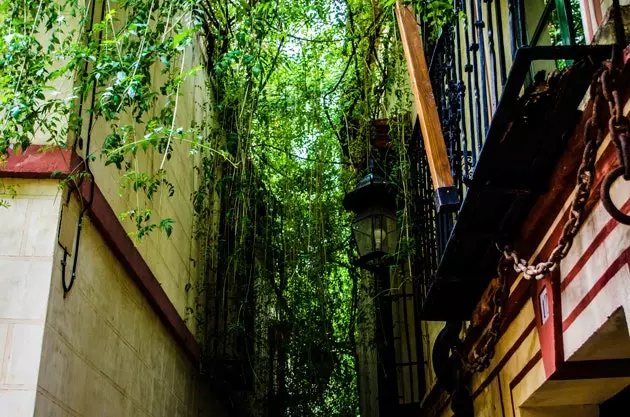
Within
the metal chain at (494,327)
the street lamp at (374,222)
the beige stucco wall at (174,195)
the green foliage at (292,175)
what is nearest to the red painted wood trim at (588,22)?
the metal chain at (494,327)

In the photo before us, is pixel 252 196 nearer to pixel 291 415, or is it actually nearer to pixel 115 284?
pixel 291 415

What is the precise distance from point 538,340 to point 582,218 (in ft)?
3.08

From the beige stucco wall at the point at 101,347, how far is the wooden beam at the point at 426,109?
2015mm

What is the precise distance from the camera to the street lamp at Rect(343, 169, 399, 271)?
583 centimetres

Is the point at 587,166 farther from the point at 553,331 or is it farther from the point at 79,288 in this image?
the point at 79,288

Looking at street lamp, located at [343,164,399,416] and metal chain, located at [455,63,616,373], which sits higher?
street lamp, located at [343,164,399,416]

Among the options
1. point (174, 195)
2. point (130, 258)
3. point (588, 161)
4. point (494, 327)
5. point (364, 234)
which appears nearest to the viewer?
point (588, 161)

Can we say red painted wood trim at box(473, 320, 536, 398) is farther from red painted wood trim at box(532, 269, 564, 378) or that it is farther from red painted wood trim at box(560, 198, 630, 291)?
red painted wood trim at box(560, 198, 630, 291)

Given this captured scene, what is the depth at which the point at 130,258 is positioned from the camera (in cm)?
489

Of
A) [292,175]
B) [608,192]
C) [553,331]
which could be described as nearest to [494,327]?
[553,331]

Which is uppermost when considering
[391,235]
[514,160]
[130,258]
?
[391,235]

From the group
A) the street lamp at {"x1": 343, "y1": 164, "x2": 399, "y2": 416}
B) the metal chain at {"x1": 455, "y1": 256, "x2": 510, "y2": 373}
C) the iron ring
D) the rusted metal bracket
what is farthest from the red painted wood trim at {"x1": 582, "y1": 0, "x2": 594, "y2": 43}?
the street lamp at {"x1": 343, "y1": 164, "x2": 399, "y2": 416}

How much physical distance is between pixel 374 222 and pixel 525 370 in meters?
2.32

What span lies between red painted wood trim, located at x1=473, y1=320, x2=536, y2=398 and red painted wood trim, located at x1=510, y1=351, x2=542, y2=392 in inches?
5.9
